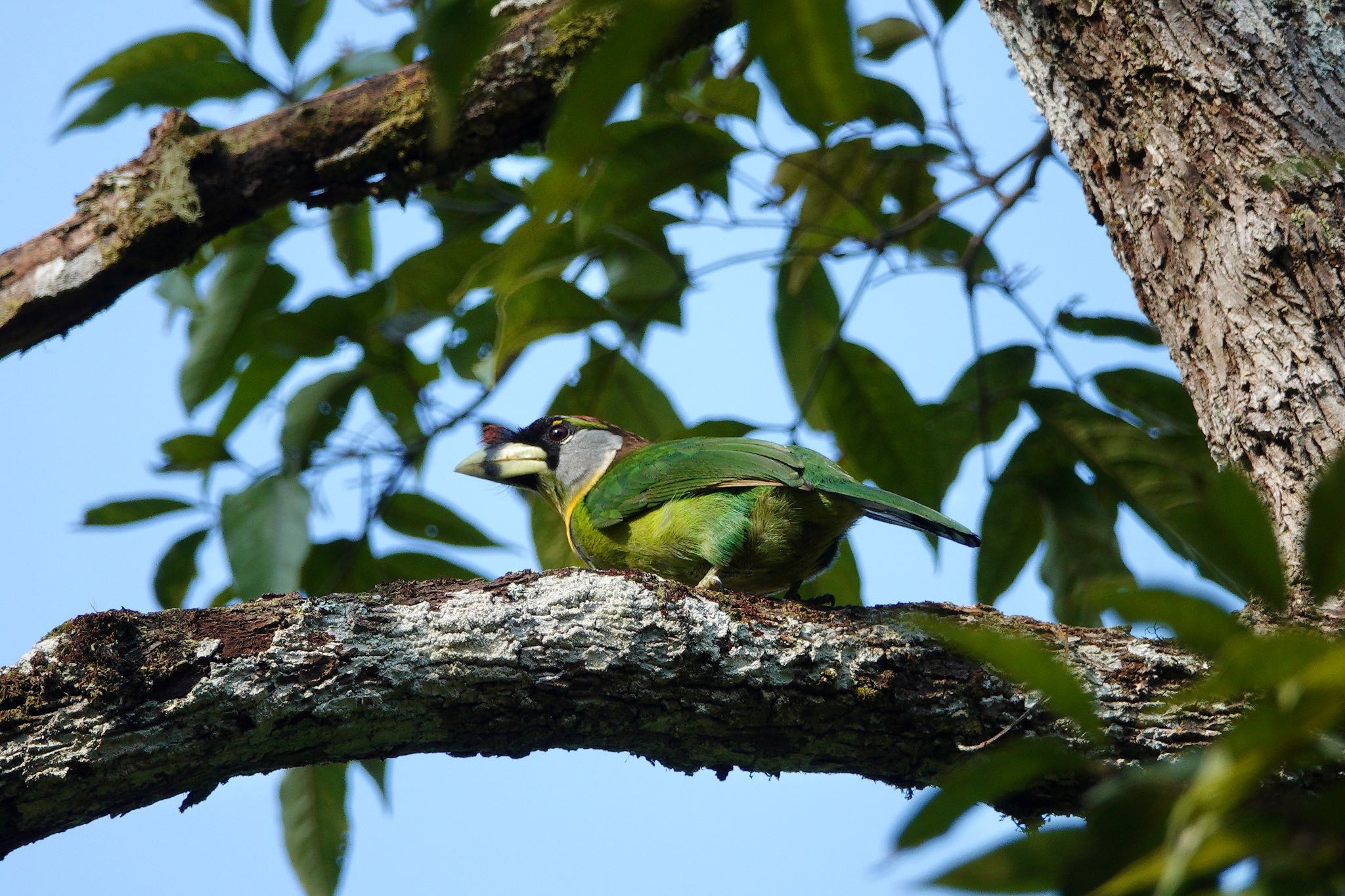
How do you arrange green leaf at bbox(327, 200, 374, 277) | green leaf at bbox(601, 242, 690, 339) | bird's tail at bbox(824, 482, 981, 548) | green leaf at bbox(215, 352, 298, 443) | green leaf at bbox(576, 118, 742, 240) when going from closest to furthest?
bird's tail at bbox(824, 482, 981, 548) → green leaf at bbox(576, 118, 742, 240) → green leaf at bbox(601, 242, 690, 339) → green leaf at bbox(215, 352, 298, 443) → green leaf at bbox(327, 200, 374, 277)

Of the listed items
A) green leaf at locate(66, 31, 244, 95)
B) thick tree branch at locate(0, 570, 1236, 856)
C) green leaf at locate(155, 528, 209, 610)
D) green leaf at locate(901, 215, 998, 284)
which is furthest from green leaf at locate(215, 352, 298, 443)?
green leaf at locate(901, 215, 998, 284)

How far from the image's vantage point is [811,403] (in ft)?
12.7

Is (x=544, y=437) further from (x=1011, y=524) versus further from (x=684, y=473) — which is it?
(x=1011, y=524)

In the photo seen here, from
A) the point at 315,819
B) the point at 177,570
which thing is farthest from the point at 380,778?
the point at 177,570

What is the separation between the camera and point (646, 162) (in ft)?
10.7

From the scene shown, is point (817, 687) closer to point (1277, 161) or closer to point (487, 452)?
point (1277, 161)

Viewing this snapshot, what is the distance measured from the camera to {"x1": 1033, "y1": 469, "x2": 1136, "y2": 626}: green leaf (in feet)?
11.3

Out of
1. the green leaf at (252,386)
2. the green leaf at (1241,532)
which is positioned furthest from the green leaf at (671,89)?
the green leaf at (1241,532)

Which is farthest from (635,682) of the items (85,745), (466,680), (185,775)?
(85,745)

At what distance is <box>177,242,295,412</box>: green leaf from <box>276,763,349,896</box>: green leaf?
1.55 m

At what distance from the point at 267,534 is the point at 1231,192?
284cm

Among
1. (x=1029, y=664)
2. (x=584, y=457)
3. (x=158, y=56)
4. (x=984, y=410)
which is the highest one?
(x=158, y=56)

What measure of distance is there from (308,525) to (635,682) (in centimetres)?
177

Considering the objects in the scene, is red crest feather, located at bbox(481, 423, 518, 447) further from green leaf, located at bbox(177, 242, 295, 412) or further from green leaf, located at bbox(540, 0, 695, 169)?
green leaf, located at bbox(540, 0, 695, 169)
